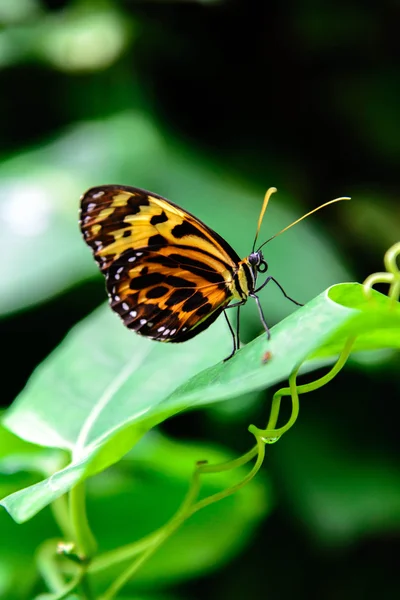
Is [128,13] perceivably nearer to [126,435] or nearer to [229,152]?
[229,152]

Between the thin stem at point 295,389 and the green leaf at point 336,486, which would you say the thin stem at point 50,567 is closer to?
the thin stem at point 295,389

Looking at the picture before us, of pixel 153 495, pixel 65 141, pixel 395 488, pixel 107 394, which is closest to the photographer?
pixel 107 394

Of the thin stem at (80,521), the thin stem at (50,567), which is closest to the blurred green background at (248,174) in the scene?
the thin stem at (50,567)

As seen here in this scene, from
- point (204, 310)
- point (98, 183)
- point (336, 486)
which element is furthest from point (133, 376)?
point (98, 183)

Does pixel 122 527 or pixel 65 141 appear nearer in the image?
pixel 122 527

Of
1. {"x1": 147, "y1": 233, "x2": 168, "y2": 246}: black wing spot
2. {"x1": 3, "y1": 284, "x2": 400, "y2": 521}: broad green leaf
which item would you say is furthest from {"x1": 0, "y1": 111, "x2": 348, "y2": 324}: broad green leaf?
{"x1": 147, "y1": 233, "x2": 168, "y2": 246}: black wing spot

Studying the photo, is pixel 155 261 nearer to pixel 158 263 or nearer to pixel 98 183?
pixel 158 263

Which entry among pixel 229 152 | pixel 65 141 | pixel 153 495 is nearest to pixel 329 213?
pixel 229 152
